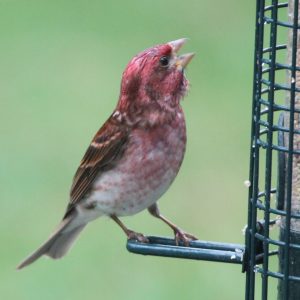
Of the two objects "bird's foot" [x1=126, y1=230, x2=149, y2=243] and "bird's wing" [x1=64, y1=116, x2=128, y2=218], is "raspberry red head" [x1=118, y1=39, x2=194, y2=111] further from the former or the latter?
"bird's foot" [x1=126, y1=230, x2=149, y2=243]

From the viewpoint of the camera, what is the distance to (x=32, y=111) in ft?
52.7

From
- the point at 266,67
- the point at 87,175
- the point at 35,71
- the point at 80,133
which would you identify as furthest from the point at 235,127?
the point at 266,67

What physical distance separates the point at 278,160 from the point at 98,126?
7.15 meters

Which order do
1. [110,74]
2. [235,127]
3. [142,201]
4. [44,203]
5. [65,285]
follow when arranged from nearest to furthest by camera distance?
[142,201] → [65,285] → [44,203] → [235,127] → [110,74]

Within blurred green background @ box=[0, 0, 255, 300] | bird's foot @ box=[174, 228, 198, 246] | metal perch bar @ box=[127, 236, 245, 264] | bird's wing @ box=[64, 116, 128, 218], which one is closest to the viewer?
metal perch bar @ box=[127, 236, 245, 264]

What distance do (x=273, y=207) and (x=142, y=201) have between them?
3.04 feet

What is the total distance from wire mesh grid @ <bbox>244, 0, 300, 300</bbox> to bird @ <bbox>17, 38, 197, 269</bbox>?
610 millimetres

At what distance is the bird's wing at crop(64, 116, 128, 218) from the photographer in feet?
29.8

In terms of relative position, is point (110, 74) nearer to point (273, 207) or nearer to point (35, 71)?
point (35, 71)

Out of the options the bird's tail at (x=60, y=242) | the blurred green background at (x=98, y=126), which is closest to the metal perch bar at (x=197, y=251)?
the bird's tail at (x=60, y=242)

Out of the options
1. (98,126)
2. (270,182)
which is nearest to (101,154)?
(270,182)

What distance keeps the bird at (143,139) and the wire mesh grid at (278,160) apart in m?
0.61

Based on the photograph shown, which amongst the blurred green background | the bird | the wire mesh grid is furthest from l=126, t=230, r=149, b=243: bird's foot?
the blurred green background

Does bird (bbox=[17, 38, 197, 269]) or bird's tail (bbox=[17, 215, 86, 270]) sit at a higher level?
bird (bbox=[17, 38, 197, 269])
